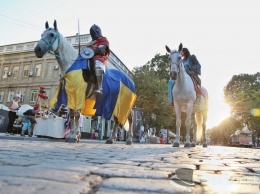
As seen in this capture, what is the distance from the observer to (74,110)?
7184 mm

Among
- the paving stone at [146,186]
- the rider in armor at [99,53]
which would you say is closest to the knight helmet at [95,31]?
the rider in armor at [99,53]

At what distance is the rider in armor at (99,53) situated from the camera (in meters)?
6.88

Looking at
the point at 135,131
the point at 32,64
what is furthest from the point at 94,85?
the point at 32,64

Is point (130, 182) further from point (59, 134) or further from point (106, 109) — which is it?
point (59, 134)

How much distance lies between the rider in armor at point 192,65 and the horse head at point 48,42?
4.62 meters

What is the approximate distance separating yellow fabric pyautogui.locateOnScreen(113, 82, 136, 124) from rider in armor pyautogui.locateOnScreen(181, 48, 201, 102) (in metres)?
2.44

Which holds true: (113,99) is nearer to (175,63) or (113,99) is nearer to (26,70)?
(175,63)

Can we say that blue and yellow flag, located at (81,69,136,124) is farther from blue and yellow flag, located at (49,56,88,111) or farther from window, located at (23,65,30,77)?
window, located at (23,65,30,77)

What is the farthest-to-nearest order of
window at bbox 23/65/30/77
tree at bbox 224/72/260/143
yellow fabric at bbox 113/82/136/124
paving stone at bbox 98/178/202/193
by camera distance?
tree at bbox 224/72/260/143
window at bbox 23/65/30/77
yellow fabric at bbox 113/82/136/124
paving stone at bbox 98/178/202/193

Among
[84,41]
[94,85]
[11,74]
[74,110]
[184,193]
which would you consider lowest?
[184,193]

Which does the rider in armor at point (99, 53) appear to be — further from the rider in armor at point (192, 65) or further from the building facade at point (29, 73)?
the building facade at point (29, 73)

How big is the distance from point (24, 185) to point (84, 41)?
102 feet

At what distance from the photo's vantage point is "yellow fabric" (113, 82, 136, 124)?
8.15m

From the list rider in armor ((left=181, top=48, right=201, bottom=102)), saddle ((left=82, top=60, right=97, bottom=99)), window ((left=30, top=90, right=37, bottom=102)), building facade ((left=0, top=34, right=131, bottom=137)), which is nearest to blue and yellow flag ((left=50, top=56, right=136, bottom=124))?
saddle ((left=82, top=60, right=97, bottom=99))
